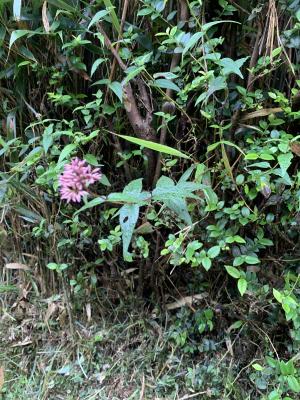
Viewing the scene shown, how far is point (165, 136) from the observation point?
4.30 ft

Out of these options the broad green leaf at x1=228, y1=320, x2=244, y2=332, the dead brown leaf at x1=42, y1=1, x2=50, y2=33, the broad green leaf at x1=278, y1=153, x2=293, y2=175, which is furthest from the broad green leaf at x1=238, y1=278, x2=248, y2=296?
the dead brown leaf at x1=42, y1=1, x2=50, y2=33

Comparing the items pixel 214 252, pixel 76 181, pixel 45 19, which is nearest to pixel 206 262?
pixel 214 252

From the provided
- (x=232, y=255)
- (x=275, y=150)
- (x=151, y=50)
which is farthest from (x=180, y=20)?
(x=232, y=255)

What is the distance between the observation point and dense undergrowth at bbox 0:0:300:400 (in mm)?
1174

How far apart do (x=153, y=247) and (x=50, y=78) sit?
24.2 inches

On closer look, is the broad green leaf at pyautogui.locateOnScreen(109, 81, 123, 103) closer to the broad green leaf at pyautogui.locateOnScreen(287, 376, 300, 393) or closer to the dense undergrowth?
the dense undergrowth

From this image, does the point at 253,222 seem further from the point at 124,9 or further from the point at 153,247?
the point at 124,9

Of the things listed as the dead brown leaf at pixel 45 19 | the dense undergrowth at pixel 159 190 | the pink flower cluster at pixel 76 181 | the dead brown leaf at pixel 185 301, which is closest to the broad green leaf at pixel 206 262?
the dense undergrowth at pixel 159 190

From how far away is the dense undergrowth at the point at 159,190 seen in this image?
117 centimetres

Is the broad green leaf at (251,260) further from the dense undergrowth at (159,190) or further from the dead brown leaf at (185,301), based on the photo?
the dead brown leaf at (185,301)

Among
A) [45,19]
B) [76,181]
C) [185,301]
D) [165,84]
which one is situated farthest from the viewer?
[185,301]

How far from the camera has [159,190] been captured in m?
0.98

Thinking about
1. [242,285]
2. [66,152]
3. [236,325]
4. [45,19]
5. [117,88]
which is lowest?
[236,325]

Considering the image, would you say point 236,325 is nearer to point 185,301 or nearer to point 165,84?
point 185,301
